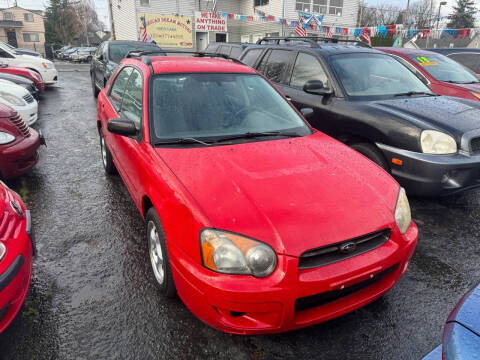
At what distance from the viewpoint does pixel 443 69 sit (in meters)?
6.82

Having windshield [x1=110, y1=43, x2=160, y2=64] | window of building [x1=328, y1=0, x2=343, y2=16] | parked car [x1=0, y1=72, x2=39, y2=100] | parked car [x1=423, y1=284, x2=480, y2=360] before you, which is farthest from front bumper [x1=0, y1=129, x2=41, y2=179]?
window of building [x1=328, y1=0, x2=343, y2=16]

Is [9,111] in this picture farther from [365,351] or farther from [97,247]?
[365,351]

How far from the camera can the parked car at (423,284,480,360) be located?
1.08 metres

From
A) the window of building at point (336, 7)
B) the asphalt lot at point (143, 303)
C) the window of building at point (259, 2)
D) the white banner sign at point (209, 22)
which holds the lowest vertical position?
the asphalt lot at point (143, 303)

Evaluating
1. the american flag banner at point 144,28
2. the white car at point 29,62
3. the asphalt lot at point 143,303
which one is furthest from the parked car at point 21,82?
the american flag banner at point 144,28

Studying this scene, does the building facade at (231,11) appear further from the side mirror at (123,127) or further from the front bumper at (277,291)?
the front bumper at (277,291)

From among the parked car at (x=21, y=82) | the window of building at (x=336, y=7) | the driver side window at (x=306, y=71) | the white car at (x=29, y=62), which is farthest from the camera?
the window of building at (x=336, y=7)

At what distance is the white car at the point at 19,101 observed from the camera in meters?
6.18

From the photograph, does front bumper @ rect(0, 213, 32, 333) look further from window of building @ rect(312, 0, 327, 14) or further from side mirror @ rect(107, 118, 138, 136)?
window of building @ rect(312, 0, 327, 14)

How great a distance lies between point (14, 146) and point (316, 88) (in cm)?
384

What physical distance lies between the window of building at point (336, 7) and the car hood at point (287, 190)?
26.1 meters

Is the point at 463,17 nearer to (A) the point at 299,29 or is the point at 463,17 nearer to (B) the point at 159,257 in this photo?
(A) the point at 299,29

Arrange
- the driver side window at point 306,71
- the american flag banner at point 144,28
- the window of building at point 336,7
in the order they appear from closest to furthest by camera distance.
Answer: the driver side window at point 306,71 < the american flag banner at point 144,28 < the window of building at point 336,7

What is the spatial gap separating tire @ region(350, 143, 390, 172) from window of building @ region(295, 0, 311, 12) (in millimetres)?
22982
